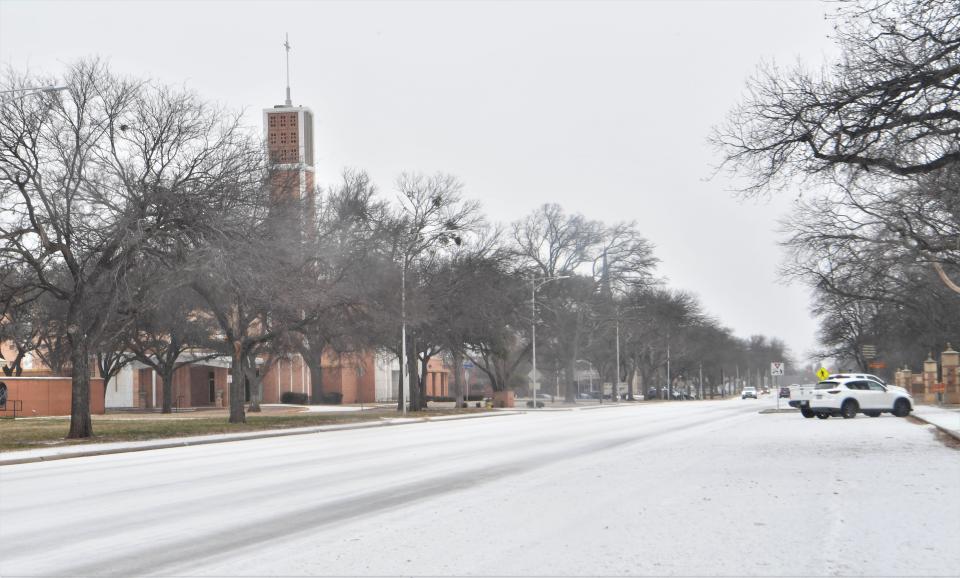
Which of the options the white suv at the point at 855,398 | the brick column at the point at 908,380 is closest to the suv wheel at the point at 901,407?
the white suv at the point at 855,398

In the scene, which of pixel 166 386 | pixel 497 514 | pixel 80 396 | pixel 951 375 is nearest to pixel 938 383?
pixel 951 375

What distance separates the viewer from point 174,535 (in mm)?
9750

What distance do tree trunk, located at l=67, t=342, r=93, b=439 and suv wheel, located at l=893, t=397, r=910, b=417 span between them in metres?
28.6

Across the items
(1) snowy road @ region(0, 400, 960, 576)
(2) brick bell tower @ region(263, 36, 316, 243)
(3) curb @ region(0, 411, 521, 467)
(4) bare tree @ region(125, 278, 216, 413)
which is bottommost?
(3) curb @ region(0, 411, 521, 467)

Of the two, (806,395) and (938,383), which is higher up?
(806,395)

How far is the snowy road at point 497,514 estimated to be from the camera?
8.12 metres

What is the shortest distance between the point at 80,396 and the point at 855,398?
2695 centimetres

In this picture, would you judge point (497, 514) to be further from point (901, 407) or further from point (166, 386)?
point (166, 386)

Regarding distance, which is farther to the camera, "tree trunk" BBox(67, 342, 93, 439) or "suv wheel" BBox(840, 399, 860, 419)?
"suv wheel" BBox(840, 399, 860, 419)

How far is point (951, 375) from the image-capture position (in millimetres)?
55281

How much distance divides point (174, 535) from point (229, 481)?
5.83 m

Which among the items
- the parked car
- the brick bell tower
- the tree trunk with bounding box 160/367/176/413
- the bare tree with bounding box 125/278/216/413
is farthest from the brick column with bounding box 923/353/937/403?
the tree trunk with bounding box 160/367/176/413

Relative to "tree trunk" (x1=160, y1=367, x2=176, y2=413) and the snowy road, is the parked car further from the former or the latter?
"tree trunk" (x1=160, y1=367, x2=176, y2=413)

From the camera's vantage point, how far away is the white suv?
121ft
